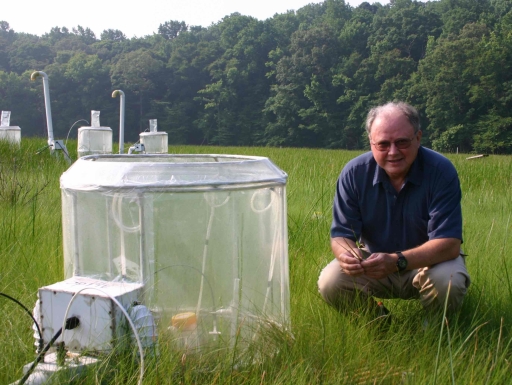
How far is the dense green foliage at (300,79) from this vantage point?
41625 mm

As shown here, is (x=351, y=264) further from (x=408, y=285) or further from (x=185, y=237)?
(x=185, y=237)

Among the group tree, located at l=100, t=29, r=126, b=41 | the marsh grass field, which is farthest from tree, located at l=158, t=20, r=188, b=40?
the marsh grass field

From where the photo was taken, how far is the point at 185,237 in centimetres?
220

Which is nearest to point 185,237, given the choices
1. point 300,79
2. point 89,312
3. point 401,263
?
point 89,312

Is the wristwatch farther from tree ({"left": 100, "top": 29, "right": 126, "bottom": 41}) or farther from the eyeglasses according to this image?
tree ({"left": 100, "top": 29, "right": 126, "bottom": 41})

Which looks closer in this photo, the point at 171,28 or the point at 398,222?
the point at 398,222

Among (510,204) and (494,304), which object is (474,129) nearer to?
(510,204)

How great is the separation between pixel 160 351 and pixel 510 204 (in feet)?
16.0

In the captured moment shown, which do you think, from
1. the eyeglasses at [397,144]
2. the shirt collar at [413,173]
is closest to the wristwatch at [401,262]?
the shirt collar at [413,173]

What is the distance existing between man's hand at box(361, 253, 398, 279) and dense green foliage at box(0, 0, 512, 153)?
1494 inches

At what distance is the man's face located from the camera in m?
2.67

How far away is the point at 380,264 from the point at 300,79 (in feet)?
185

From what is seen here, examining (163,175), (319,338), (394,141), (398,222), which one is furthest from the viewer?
(398,222)

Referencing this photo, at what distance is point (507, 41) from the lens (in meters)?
40.5
